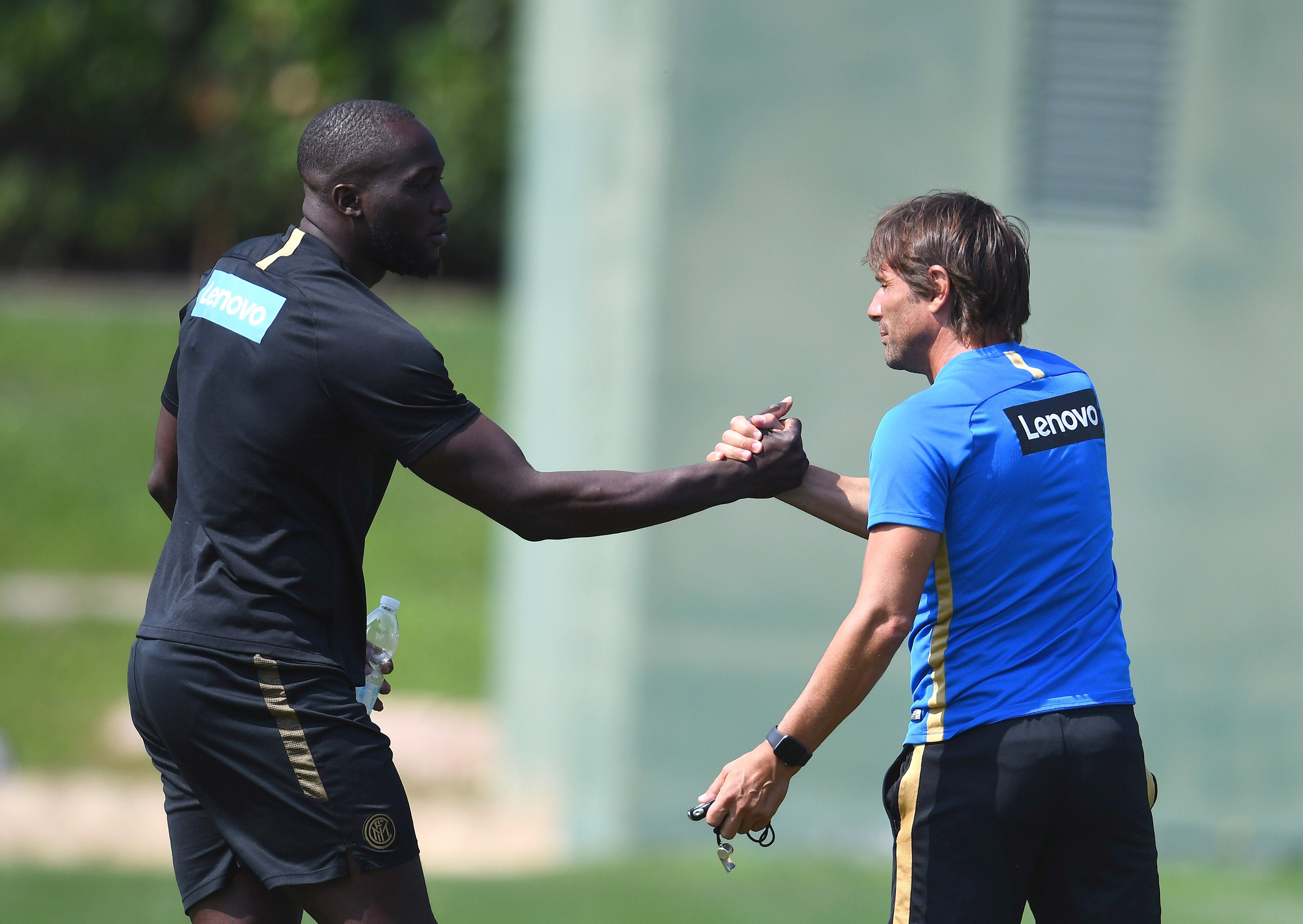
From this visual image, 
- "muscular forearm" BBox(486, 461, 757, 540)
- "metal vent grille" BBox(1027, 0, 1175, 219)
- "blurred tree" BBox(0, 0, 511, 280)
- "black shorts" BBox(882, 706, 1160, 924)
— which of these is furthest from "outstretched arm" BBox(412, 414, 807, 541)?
"blurred tree" BBox(0, 0, 511, 280)

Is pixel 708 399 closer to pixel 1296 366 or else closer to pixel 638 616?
pixel 638 616

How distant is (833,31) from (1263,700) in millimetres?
4299

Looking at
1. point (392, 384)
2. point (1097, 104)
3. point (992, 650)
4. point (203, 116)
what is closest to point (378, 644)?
point (392, 384)

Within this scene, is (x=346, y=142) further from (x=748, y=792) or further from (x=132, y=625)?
(x=132, y=625)

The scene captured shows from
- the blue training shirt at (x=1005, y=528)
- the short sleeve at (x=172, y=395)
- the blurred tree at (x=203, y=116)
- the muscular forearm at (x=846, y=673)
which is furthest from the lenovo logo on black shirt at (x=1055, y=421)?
the blurred tree at (x=203, y=116)

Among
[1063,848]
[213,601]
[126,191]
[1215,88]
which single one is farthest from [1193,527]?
[126,191]

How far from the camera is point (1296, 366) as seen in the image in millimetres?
8172

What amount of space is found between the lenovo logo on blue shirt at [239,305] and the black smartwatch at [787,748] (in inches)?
51.2

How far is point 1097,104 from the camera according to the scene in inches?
324

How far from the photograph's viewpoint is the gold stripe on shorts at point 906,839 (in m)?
3.02

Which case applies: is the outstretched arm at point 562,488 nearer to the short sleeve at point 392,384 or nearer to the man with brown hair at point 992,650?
the short sleeve at point 392,384

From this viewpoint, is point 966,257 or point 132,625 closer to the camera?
point 966,257

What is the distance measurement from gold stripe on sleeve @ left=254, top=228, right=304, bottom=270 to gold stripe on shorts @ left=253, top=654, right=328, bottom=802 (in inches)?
31.6

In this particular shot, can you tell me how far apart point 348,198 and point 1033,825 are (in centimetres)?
188
